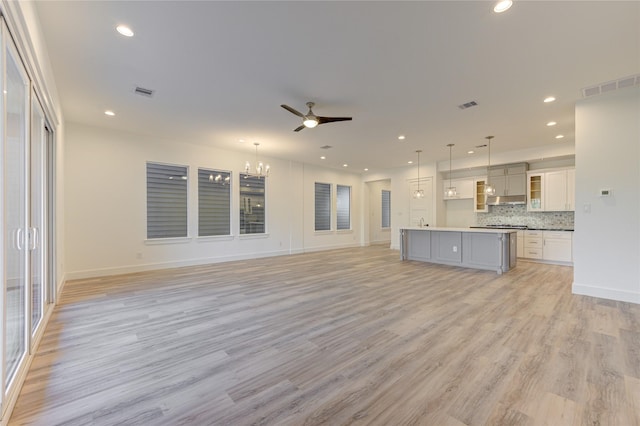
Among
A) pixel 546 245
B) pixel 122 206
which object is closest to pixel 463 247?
pixel 546 245

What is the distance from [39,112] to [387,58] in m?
3.95

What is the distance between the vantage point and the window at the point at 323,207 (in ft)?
32.6

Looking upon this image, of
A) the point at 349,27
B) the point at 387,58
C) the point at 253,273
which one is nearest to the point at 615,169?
the point at 387,58

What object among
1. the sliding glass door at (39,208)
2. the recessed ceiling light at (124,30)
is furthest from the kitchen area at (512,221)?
the sliding glass door at (39,208)

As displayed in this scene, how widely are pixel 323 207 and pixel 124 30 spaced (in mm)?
7930

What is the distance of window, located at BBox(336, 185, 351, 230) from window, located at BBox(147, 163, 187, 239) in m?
5.59

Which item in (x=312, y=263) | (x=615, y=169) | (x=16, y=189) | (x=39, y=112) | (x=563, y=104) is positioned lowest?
(x=312, y=263)

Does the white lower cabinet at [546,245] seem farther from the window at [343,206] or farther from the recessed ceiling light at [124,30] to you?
the recessed ceiling light at [124,30]

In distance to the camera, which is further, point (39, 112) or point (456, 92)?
point (456, 92)

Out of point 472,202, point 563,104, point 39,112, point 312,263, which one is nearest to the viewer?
point 39,112

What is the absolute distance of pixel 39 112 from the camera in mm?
3102

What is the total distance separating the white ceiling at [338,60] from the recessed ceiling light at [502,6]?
63 mm

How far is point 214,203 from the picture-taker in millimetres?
7336

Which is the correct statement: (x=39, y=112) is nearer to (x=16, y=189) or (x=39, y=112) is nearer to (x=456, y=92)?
(x=16, y=189)
